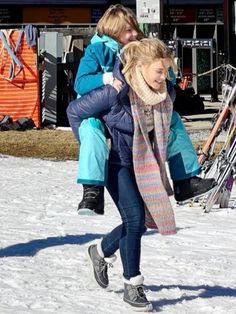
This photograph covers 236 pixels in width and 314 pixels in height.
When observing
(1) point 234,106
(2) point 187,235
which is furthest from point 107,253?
(1) point 234,106

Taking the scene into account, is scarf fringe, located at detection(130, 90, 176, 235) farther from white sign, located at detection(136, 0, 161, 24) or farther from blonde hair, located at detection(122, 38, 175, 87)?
white sign, located at detection(136, 0, 161, 24)

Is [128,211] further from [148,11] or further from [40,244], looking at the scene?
[148,11]

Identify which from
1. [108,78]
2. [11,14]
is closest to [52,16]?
[11,14]

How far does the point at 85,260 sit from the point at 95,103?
182cm

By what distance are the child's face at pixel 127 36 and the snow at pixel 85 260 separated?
4.86ft

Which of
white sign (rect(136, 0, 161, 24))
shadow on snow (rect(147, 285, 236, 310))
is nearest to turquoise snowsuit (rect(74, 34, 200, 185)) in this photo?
shadow on snow (rect(147, 285, 236, 310))

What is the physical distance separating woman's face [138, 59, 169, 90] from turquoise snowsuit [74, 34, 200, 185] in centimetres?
25

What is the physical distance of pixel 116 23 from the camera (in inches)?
224

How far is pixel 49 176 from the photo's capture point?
12281mm

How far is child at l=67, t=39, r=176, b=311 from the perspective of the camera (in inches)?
216

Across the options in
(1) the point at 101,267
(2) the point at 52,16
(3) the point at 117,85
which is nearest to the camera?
(3) the point at 117,85

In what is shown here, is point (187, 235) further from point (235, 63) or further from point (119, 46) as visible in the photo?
point (235, 63)

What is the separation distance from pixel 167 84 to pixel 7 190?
5.50 meters

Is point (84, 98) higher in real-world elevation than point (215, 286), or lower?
higher
